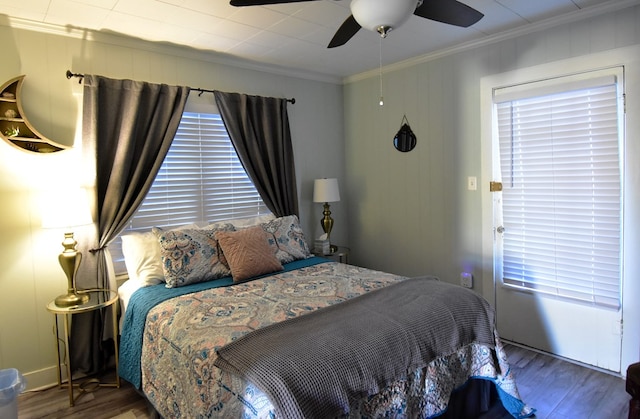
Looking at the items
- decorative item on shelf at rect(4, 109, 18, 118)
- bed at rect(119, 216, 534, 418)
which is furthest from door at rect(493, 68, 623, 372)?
decorative item on shelf at rect(4, 109, 18, 118)

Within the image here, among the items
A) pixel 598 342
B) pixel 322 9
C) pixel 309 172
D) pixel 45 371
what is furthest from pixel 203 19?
pixel 598 342

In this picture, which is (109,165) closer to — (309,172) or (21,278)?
(21,278)

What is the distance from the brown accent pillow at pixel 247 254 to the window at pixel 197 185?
2.08ft

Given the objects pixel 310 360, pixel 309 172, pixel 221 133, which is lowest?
pixel 310 360

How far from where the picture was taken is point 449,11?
1860 millimetres

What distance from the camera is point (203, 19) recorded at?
2.67 metres

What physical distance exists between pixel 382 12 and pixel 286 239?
83.4 inches

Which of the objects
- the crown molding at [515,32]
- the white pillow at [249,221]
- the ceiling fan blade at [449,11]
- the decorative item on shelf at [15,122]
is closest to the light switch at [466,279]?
the white pillow at [249,221]

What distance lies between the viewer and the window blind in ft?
8.88

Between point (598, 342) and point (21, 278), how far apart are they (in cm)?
404

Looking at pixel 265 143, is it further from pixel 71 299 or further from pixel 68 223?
pixel 71 299

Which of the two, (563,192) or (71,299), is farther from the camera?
(563,192)

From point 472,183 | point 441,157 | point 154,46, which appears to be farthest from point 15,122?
point 472,183

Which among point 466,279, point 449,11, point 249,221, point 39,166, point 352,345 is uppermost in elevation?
point 449,11
